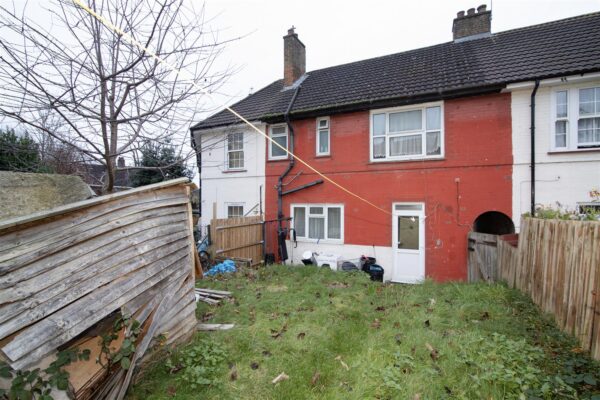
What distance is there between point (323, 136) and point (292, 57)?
4578 millimetres

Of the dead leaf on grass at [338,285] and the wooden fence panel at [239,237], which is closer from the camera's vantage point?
the dead leaf on grass at [338,285]

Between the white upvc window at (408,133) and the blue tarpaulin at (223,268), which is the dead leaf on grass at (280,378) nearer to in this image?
the blue tarpaulin at (223,268)

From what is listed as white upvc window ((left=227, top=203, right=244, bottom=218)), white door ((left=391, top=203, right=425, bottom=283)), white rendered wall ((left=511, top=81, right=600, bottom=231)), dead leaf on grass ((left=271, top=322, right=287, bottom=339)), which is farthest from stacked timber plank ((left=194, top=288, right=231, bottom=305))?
white rendered wall ((left=511, top=81, right=600, bottom=231))

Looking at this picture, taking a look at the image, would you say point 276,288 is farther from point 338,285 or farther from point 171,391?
point 171,391

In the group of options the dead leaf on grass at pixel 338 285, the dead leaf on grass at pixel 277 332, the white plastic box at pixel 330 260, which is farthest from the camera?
the white plastic box at pixel 330 260

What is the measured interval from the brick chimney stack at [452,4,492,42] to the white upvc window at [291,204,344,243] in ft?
26.3

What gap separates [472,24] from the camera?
11156 mm

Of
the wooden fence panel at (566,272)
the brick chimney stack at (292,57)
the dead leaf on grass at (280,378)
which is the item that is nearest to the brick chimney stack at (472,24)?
the brick chimney stack at (292,57)

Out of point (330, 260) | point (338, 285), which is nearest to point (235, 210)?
point (330, 260)

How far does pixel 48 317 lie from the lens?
236cm

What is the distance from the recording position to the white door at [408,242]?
31.0 feet

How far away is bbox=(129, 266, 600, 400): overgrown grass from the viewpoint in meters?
3.21

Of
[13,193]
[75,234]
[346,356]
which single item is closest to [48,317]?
[75,234]

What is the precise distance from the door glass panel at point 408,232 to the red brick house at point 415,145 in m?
0.03
